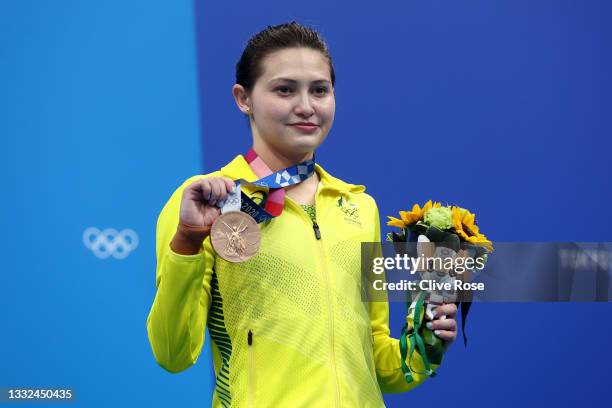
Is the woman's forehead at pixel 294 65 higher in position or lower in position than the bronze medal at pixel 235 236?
higher

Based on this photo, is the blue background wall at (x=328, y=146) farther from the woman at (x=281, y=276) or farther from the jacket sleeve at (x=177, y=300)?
the jacket sleeve at (x=177, y=300)

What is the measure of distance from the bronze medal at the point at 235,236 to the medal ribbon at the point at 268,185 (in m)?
0.02

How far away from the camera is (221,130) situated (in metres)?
3.03

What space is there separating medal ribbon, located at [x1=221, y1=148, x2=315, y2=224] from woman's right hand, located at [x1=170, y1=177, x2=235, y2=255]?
0.08 feet

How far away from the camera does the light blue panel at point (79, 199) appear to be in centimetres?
289

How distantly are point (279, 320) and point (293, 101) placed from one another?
44cm

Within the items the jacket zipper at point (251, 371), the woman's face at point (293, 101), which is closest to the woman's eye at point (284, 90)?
the woman's face at point (293, 101)

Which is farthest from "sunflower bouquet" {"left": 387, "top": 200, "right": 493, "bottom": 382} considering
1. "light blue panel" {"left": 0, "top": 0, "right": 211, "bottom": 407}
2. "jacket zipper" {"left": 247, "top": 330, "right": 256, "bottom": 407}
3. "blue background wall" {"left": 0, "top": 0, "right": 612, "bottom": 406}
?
"light blue panel" {"left": 0, "top": 0, "right": 211, "bottom": 407}

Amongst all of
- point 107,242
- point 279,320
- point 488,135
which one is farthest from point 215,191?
point 488,135

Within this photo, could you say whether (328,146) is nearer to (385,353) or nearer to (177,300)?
(385,353)

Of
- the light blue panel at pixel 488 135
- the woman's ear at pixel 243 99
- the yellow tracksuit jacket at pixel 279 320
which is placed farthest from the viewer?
the light blue panel at pixel 488 135

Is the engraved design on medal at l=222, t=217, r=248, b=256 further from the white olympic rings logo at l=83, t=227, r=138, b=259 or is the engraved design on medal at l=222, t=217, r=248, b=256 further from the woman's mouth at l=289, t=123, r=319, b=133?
the white olympic rings logo at l=83, t=227, r=138, b=259

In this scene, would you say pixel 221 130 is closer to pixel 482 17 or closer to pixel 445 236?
pixel 482 17

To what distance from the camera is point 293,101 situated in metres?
1.90
